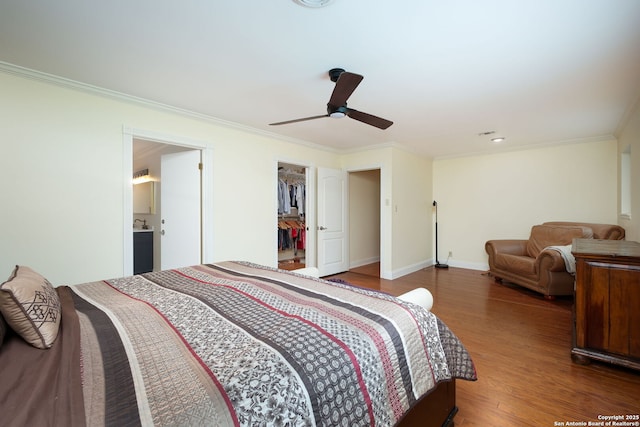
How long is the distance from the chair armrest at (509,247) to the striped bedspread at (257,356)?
3.73 meters

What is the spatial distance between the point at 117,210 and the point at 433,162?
219 inches

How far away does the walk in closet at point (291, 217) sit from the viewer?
563cm

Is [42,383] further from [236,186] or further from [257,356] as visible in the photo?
[236,186]

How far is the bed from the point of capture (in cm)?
70

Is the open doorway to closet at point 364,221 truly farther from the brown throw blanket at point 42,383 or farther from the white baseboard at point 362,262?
the brown throw blanket at point 42,383

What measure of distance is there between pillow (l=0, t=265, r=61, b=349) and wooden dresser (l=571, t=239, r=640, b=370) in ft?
10.1

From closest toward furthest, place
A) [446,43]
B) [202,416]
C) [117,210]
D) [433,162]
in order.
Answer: [202,416]
[446,43]
[117,210]
[433,162]

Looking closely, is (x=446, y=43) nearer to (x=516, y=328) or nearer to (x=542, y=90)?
(x=542, y=90)

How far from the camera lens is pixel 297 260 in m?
6.20

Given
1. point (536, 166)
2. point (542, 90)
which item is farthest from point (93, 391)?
point (536, 166)

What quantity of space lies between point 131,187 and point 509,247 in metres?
5.34

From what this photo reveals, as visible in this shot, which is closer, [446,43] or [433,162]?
[446,43]

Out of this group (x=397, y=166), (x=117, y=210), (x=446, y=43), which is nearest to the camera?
(x=446, y=43)

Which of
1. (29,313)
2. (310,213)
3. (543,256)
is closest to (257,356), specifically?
(29,313)
